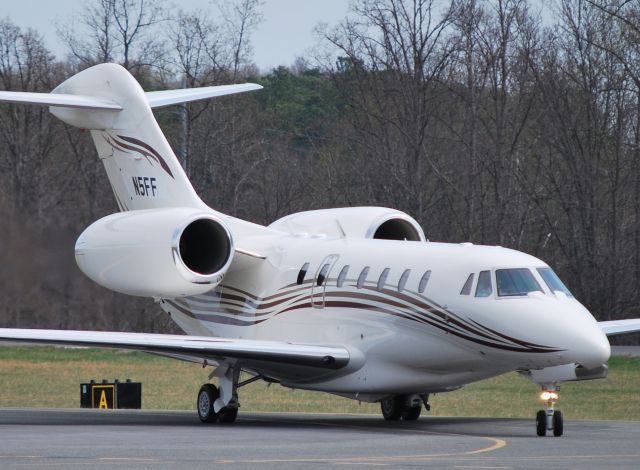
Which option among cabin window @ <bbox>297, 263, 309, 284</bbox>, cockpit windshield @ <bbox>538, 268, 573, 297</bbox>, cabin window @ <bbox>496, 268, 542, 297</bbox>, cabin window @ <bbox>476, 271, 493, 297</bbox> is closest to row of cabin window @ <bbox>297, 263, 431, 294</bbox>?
cabin window @ <bbox>297, 263, 309, 284</bbox>

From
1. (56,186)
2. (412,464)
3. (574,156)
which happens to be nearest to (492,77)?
(574,156)

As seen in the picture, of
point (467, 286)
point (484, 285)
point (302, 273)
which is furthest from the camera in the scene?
point (302, 273)

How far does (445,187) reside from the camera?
48.1 meters

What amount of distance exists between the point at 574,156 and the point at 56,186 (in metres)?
16.9

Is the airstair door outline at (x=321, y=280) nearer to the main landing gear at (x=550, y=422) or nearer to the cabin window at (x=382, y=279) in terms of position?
the cabin window at (x=382, y=279)

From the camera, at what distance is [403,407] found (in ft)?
74.9

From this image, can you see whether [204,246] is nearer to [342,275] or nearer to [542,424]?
[342,275]

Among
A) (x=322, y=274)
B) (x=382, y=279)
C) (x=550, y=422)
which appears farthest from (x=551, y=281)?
(x=322, y=274)

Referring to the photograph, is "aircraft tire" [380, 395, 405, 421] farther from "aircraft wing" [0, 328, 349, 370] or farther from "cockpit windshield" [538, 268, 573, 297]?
"cockpit windshield" [538, 268, 573, 297]

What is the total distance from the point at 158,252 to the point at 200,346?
89.4 inches

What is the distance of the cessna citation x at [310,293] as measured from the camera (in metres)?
19.3

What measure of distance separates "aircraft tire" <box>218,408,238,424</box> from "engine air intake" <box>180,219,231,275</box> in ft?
8.04

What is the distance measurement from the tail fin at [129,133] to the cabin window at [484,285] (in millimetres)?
7237

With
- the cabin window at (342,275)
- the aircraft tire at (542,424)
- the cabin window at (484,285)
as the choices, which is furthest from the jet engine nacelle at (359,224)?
the aircraft tire at (542,424)
